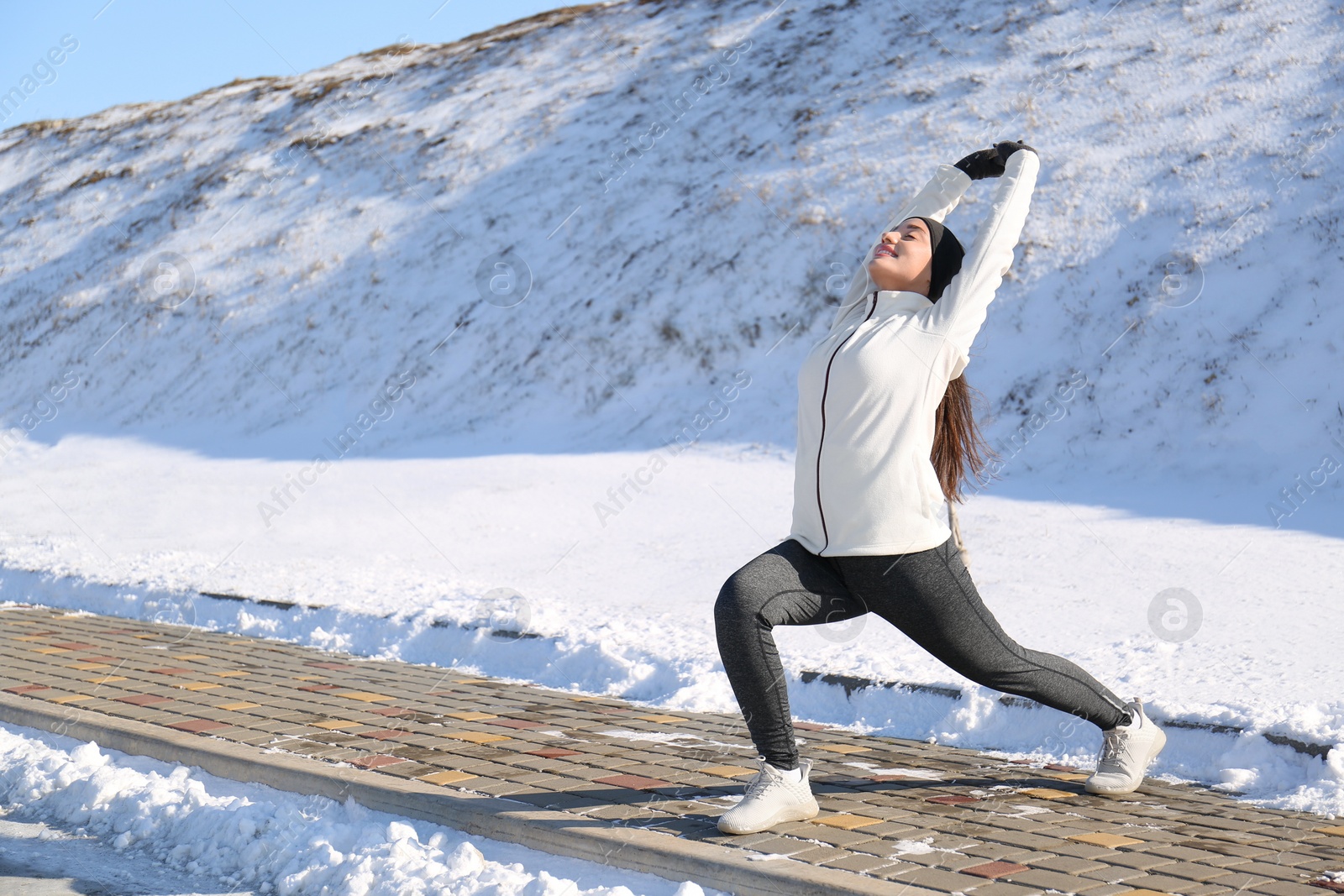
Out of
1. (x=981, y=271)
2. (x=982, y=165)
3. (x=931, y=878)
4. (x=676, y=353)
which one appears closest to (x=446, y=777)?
(x=931, y=878)

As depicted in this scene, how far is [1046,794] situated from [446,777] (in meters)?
1.96

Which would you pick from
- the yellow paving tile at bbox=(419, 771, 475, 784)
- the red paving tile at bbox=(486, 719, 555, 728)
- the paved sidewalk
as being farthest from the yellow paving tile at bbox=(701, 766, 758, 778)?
the red paving tile at bbox=(486, 719, 555, 728)

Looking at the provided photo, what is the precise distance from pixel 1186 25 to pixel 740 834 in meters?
14.9

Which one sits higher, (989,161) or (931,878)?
(989,161)

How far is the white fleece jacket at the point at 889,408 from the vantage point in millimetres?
3234

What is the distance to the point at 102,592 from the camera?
8.22 meters

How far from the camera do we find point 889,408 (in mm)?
3252

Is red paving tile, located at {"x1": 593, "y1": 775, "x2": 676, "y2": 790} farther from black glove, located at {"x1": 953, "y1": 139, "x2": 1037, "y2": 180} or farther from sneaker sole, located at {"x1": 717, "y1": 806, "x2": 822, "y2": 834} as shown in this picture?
black glove, located at {"x1": 953, "y1": 139, "x2": 1037, "y2": 180}

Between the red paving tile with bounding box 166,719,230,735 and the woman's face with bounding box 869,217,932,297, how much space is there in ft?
9.89

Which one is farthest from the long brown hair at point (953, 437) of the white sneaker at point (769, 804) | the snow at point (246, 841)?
the snow at point (246, 841)

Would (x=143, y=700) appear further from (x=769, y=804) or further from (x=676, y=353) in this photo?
(x=676, y=353)

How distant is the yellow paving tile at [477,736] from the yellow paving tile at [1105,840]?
7.09ft

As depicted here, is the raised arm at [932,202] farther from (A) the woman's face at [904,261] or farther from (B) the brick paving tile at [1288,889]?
(B) the brick paving tile at [1288,889]

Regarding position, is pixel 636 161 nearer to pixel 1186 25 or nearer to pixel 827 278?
pixel 827 278
